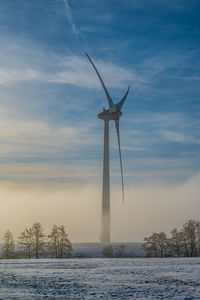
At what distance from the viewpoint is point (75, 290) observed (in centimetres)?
2336

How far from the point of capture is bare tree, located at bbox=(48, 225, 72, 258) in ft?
229

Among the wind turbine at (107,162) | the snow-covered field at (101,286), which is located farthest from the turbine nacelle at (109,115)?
the snow-covered field at (101,286)

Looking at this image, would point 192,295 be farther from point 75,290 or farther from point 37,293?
point 37,293

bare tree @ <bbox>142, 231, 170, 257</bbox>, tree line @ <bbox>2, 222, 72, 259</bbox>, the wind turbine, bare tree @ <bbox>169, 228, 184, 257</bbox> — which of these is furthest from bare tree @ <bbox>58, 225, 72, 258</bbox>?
the wind turbine

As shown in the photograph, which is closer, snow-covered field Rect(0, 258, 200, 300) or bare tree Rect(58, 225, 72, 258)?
snow-covered field Rect(0, 258, 200, 300)

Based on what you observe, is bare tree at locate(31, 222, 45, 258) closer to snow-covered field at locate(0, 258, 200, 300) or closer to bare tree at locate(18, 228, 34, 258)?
bare tree at locate(18, 228, 34, 258)

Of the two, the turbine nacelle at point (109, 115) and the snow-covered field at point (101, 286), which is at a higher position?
the turbine nacelle at point (109, 115)

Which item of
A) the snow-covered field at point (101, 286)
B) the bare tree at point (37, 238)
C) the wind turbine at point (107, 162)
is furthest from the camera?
the wind turbine at point (107, 162)

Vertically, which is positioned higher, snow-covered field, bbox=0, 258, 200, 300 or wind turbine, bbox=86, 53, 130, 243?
wind turbine, bbox=86, 53, 130, 243

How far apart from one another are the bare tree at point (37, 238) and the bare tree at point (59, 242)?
2078 millimetres

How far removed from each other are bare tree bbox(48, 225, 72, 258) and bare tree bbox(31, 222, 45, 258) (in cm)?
208

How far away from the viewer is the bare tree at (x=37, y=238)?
67188 mm

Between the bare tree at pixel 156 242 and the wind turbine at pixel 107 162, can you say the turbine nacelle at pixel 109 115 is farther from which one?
the bare tree at pixel 156 242

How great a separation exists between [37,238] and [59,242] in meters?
5.31
